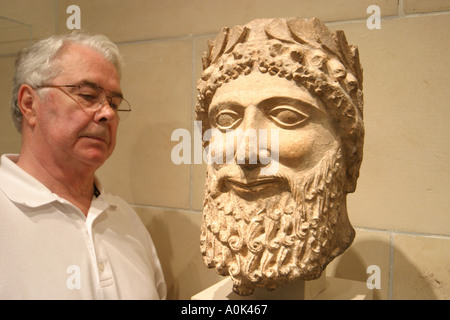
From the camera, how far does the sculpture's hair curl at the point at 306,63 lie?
4.54 ft

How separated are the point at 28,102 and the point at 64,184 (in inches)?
15.1

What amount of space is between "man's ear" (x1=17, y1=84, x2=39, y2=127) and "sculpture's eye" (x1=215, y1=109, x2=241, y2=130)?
84cm

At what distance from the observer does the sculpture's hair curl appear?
1.38 metres

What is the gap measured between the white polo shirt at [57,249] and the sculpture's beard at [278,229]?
569 millimetres

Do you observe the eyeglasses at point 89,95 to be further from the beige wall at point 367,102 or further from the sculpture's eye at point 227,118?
the sculpture's eye at point 227,118

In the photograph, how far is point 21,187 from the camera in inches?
65.6

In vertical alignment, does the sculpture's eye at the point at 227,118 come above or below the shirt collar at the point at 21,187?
above

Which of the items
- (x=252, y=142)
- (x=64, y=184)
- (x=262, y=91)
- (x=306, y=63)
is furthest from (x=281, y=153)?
(x=64, y=184)

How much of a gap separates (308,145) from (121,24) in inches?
62.6

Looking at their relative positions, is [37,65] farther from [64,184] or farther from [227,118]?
[227,118]

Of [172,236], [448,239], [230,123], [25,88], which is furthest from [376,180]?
[25,88]

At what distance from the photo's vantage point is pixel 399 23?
1942mm

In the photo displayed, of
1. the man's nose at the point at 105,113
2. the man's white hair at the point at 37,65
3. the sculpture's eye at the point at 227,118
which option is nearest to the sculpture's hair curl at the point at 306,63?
the sculpture's eye at the point at 227,118
